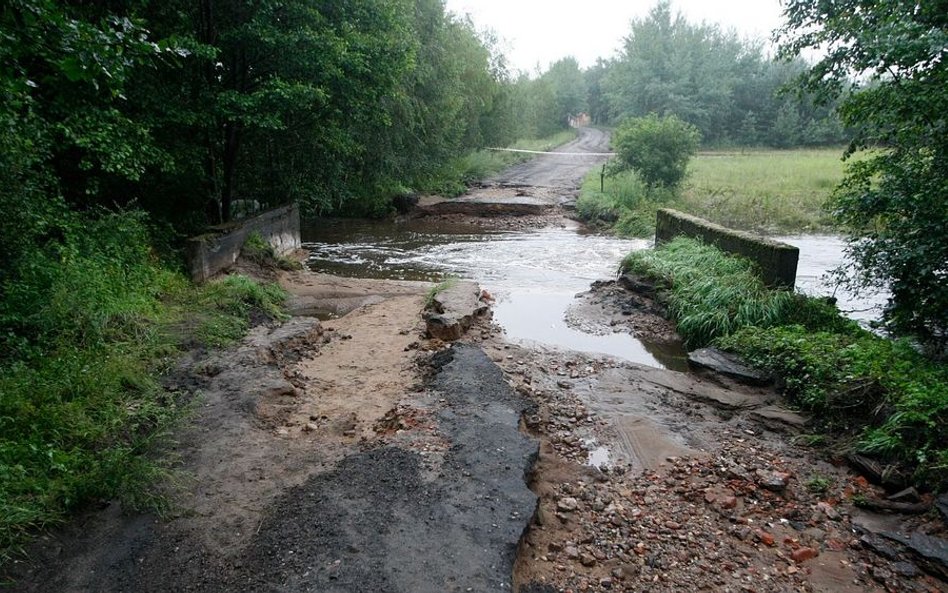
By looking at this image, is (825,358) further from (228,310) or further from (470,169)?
(470,169)

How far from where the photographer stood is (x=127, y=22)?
11.7 ft

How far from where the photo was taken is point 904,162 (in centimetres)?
681

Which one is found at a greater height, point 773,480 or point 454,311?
point 454,311

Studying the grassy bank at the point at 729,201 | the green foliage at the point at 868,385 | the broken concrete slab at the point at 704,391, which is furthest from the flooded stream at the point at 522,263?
the green foliage at the point at 868,385

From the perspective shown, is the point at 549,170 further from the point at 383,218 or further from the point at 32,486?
the point at 32,486

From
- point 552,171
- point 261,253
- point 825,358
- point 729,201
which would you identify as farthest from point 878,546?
point 552,171

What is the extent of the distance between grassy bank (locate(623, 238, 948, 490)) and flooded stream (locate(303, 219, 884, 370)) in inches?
30.3

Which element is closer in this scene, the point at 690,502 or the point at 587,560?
the point at 587,560

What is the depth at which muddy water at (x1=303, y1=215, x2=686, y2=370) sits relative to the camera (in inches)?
336

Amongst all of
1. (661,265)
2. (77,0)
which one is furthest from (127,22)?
(661,265)

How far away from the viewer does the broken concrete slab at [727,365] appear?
6574mm

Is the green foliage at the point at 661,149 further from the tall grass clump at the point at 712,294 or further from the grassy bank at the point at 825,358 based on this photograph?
the grassy bank at the point at 825,358

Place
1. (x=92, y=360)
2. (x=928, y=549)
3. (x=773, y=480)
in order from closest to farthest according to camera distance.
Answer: (x=928, y=549)
(x=773, y=480)
(x=92, y=360)

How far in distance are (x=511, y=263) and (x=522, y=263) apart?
264 mm
